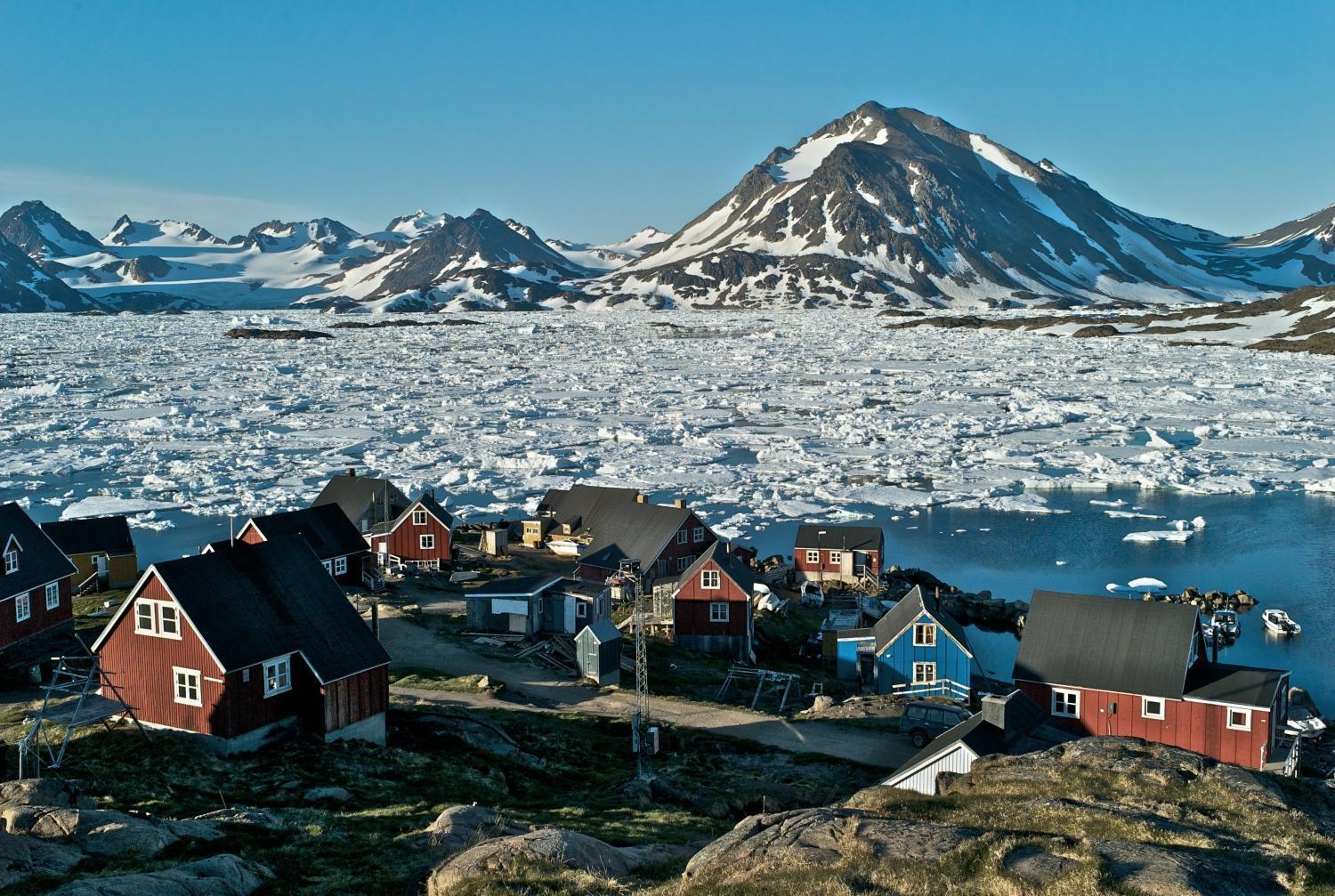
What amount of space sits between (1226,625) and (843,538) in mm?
13283

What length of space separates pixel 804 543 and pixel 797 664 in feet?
29.8

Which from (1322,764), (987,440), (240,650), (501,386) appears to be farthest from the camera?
(501,386)

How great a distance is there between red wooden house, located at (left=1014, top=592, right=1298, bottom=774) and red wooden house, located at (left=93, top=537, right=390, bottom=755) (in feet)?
53.2

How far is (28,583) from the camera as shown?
29031 millimetres

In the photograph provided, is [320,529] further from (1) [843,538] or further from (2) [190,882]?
(2) [190,882]

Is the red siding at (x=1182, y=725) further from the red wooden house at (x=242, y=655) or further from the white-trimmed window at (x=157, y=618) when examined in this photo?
the white-trimmed window at (x=157, y=618)

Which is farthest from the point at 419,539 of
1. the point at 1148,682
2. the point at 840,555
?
the point at 1148,682

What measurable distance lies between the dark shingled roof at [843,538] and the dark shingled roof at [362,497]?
15552 mm

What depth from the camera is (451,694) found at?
90.6ft

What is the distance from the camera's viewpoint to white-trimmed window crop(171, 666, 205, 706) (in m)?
22.0

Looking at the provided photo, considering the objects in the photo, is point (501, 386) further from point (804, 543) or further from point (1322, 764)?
point (1322, 764)

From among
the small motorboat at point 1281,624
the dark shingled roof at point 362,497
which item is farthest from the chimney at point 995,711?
the dark shingled roof at point 362,497

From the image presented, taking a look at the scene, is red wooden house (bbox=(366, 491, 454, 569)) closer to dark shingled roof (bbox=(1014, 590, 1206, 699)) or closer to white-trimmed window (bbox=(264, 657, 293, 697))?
white-trimmed window (bbox=(264, 657, 293, 697))

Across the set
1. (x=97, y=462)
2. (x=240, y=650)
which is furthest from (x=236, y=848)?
(x=97, y=462)
